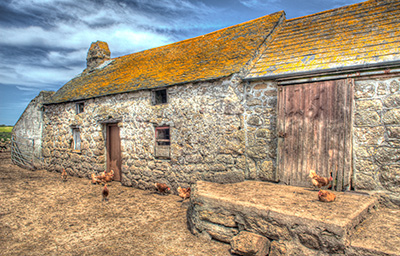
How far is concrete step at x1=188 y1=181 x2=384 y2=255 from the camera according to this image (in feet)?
12.2

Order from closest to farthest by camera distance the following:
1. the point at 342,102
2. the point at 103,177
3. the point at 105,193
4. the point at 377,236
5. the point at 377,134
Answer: the point at 377,236 < the point at 377,134 < the point at 342,102 < the point at 105,193 < the point at 103,177

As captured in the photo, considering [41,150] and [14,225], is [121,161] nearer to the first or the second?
[14,225]

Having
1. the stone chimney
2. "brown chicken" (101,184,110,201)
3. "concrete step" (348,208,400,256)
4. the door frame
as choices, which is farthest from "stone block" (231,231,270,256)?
the stone chimney

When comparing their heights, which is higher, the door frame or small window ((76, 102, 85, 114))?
small window ((76, 102, 85, 114))

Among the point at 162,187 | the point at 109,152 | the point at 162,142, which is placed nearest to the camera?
the point at 162,187

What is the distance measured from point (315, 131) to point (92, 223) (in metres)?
5.47

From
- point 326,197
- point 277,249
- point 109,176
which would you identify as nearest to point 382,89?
point 326,197

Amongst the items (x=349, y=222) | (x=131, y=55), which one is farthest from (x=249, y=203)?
(x=131, y=55)

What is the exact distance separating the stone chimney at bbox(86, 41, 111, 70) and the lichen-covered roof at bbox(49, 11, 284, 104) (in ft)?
6.86

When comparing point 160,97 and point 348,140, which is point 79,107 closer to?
point 160,97

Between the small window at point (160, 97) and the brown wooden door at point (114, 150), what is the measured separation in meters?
2.38

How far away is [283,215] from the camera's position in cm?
407

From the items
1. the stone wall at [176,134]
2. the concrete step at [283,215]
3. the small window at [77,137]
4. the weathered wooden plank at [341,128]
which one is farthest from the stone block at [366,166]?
the small window at [77,137]

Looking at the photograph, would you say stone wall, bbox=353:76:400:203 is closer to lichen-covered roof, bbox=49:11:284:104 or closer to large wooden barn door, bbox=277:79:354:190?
large wooden barn door, bbox=277:79:354:190
